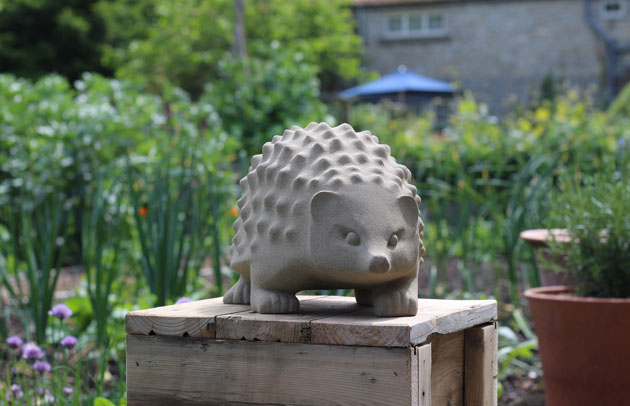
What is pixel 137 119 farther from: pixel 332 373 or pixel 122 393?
pixel 332 373

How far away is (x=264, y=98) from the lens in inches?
295

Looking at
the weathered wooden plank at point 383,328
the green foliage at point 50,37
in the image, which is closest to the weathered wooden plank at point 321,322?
the weathered wooden plank at point 383,328

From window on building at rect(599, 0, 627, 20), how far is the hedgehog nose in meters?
18.6

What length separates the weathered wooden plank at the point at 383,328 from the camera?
1545mm

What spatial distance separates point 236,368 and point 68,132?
4.07 m

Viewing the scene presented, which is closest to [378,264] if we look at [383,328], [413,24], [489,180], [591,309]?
[383,328]

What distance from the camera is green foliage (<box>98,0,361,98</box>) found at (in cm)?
1702

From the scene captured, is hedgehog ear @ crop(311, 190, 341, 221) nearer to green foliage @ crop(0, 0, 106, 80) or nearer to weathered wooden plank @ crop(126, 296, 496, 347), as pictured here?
weathered wooden plank @ crop(126, 296, 496, 347)

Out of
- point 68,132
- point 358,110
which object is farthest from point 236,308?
point 358,110

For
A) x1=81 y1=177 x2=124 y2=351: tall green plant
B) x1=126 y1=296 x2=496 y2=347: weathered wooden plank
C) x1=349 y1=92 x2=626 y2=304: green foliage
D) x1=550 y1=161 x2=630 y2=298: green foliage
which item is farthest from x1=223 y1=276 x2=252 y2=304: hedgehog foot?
x1=349 y1=92 x2=626 y2=304: green foliage

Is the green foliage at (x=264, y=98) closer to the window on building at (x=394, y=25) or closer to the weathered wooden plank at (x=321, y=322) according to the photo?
the weathered wooden plank at (x=321, y=322)

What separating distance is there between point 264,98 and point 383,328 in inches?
240

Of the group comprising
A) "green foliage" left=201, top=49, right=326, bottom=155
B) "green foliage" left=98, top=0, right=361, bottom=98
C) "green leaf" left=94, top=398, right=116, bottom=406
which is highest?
"green foliage" left=98, top=0, right=361, bottom=98

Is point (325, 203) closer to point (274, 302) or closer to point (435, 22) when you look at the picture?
point (274, 302)
